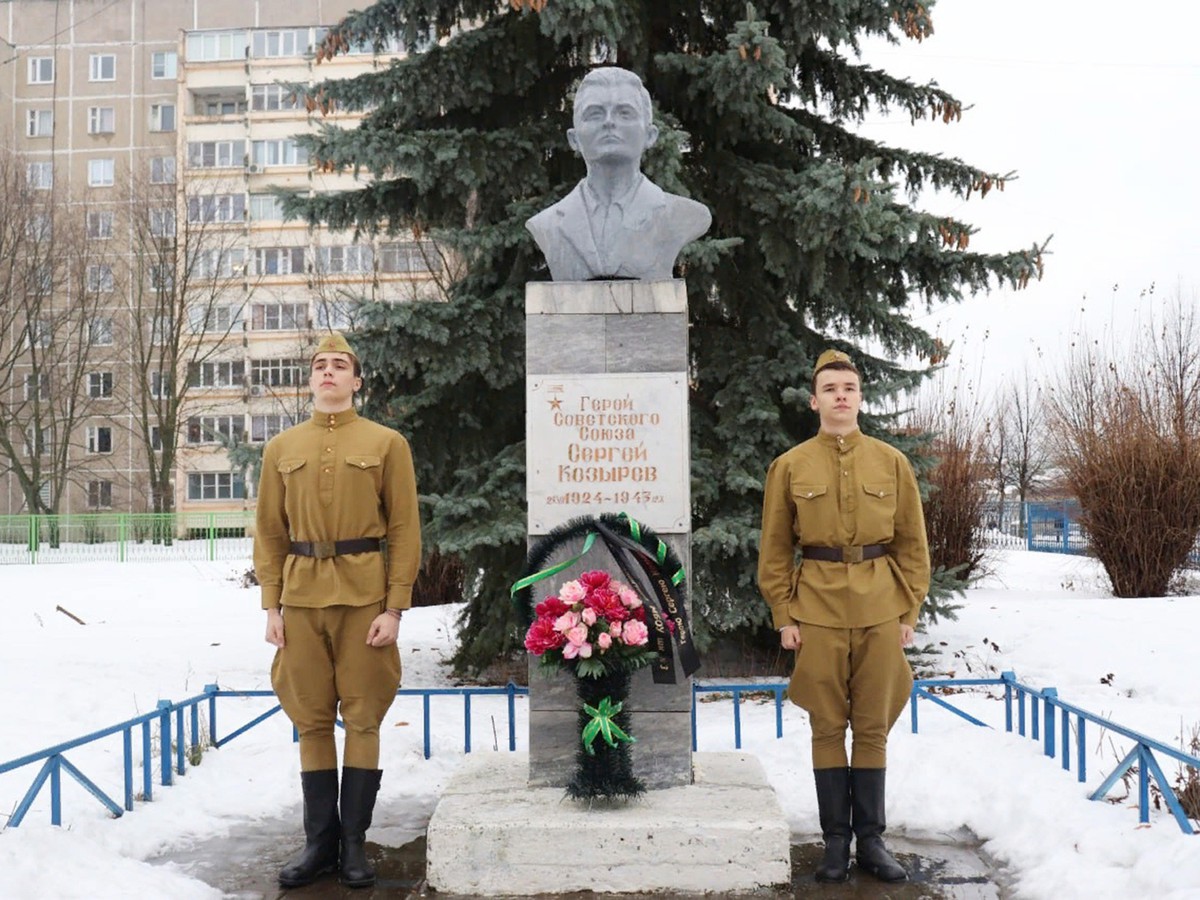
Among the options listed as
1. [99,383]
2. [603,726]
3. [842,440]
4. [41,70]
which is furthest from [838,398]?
[41,70]

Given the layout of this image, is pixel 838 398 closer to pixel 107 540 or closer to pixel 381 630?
pixel 381 630

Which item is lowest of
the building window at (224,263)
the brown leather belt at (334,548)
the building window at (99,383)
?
the brown leather belt at (334,548)

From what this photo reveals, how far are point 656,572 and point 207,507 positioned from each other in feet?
117

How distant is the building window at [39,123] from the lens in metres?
40.8

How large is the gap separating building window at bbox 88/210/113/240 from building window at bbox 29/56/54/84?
7708 millimetres

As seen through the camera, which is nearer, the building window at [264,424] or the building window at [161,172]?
the building window at [161,172]

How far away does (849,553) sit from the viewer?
4.38 meters

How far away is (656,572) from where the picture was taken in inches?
181

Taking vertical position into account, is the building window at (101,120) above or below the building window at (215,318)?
above

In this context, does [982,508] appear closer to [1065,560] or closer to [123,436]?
[1065,560]

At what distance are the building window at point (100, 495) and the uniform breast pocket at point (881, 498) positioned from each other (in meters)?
38.0

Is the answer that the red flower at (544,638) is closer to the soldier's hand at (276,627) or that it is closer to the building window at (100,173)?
the soldier's hand at (276,627)

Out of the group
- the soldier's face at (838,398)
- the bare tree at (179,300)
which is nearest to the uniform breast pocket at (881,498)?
the soldier's face at (838,398)

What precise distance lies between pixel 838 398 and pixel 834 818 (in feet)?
5.22
